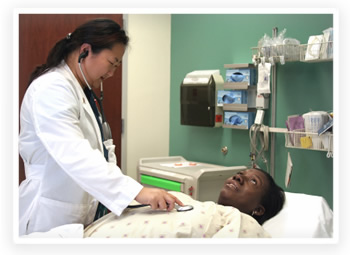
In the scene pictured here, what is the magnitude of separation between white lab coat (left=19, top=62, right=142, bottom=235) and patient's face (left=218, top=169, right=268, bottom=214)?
0.59m

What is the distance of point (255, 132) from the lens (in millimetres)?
2574

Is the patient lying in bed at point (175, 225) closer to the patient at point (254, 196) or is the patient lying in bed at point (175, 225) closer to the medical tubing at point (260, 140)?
the patient at point (254, 196)

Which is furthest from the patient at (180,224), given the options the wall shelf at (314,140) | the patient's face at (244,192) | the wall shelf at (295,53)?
the wall shelf at (295,53)

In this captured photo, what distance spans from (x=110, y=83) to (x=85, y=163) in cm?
192

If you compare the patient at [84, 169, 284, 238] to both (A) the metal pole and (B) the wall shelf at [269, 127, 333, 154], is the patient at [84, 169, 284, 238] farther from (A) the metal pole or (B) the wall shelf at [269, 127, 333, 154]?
(A) the metal pole

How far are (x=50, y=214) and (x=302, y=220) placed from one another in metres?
0.96

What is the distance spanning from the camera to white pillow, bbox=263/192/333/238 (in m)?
1.58

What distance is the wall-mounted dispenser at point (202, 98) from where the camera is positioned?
2.89m

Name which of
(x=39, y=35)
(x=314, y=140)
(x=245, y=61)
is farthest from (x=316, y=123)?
(x=39, y=35)

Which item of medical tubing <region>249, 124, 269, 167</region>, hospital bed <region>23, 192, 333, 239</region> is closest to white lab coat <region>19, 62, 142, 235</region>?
hospital bed <region>23, 192, 333, 239</region>

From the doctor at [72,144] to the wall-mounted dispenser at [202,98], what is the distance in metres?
1.44

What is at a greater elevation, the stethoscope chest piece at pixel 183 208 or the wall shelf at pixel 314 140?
the wall shelf at pixel 314 140

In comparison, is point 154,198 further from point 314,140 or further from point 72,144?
point 314,140

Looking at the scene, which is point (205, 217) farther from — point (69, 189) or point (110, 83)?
point (110, 83)
